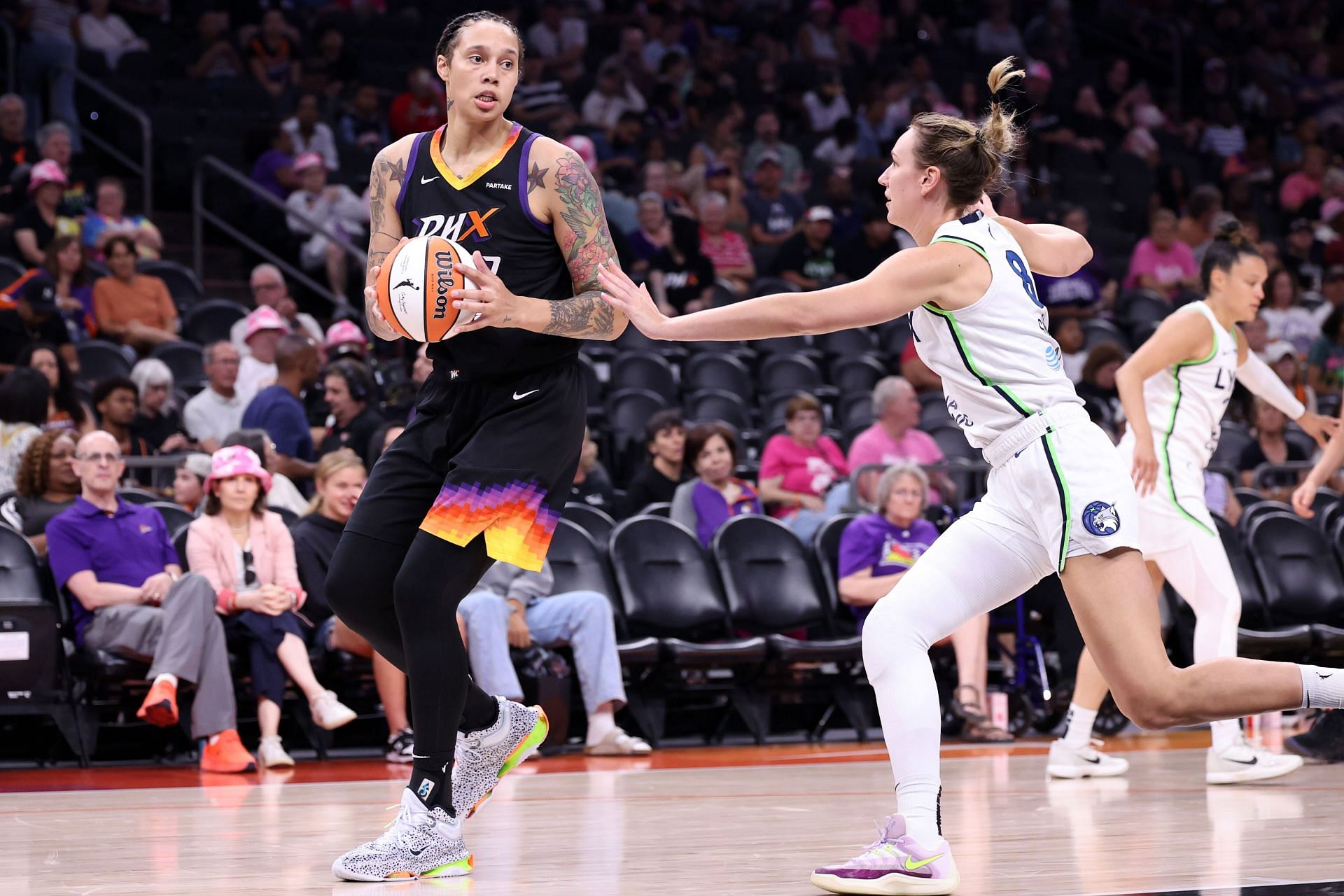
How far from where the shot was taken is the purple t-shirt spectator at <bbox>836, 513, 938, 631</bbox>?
8484 mm

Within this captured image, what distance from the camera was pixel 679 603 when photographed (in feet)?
27.6

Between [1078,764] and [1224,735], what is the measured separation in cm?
56

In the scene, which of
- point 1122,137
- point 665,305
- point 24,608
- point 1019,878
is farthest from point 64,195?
point 1122,137

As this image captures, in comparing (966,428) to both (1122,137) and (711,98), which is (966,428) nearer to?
(711,98)

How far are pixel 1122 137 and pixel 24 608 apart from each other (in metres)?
14.4

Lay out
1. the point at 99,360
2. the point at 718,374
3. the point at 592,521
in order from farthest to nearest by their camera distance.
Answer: the point at 718,374, the point at 99,360, the point at 592,521

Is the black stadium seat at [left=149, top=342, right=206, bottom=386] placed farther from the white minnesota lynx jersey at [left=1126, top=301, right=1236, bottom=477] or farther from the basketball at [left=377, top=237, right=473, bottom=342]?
the basketball at [left=377, top=237, right=473, bottom=342]

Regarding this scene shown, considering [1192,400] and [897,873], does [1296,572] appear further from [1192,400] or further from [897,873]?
[897,873]

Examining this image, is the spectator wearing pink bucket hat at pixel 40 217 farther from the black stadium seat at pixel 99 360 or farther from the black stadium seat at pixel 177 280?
the black stadium seat at pixel 99 360

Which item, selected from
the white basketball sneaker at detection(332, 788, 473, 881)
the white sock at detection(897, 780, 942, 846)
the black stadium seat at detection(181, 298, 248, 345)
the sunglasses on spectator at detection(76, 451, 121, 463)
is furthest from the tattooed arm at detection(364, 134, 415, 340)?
the black stadium seat at detection(181, 298, 248, 345)

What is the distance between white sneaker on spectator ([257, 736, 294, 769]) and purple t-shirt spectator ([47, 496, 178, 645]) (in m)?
0.96

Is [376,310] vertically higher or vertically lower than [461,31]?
lower

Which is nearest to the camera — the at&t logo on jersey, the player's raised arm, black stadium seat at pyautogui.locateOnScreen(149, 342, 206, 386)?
the player's raised arm

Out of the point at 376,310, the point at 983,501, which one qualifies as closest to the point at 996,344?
the point at 983,501
